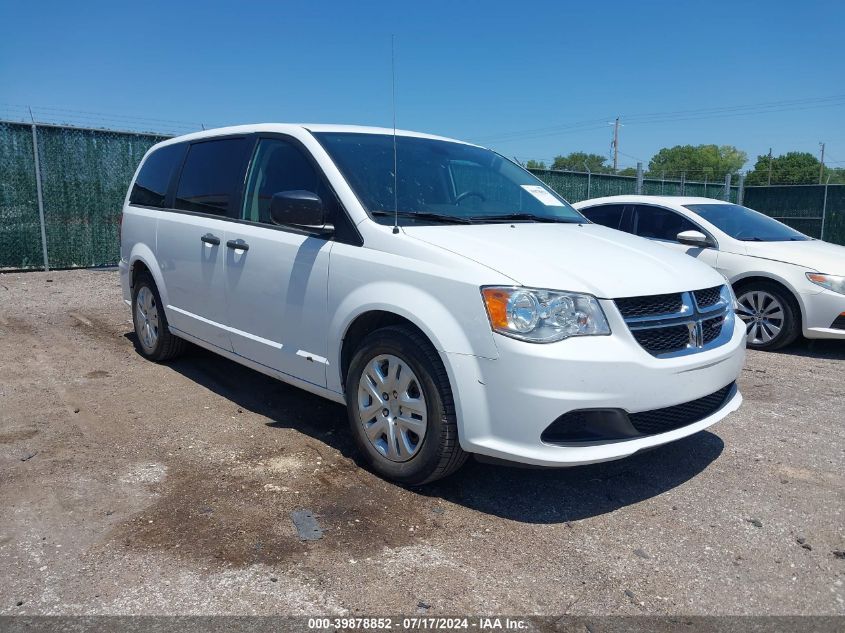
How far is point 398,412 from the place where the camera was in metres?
3.51

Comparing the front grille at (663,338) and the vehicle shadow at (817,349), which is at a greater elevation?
the front grille at (663,338)

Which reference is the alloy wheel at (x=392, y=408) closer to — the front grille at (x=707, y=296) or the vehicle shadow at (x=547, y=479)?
the vehicle shadow at (x=547, y=479)

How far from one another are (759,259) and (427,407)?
517cm

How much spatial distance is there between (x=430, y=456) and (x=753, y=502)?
1668mm

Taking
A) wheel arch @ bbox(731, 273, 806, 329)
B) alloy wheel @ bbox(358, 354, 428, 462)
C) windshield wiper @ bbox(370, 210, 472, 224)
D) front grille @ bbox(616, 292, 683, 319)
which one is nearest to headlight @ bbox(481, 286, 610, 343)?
front grille @ bbox(616, 292, 683, 319)

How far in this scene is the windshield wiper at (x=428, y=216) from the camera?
12.4ft

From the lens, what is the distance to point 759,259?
7.09 meters

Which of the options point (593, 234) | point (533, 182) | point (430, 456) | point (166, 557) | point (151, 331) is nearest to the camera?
point (166, 557)

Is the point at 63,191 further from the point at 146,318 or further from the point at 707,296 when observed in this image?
the point at 707,296

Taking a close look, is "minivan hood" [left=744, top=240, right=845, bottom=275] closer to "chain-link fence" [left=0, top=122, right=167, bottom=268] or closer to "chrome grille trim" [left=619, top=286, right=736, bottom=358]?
"chrome grille trim" [left=619, top=286, right=736, bottom=358]

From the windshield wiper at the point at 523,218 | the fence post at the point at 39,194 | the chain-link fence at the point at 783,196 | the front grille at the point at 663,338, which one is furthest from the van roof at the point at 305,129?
the chain-link fence at the point at 783,196

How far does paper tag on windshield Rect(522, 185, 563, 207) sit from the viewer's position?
4691 millimetres

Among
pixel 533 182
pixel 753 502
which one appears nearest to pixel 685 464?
pixel 753 502

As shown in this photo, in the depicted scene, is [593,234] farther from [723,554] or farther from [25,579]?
[25,579]
